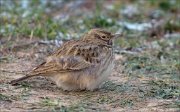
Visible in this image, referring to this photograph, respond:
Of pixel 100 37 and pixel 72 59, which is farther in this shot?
pixel 100 37

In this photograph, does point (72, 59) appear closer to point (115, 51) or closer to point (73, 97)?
point (73, 97)

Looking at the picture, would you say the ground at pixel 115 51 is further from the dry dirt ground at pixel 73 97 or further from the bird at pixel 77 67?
the bird at pixel 77 67

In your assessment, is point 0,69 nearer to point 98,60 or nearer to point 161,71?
→ point 98,60

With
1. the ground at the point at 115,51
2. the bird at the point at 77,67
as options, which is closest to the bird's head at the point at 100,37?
the bird at the point at 77,67

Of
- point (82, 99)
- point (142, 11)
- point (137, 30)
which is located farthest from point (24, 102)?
point (142, 11)

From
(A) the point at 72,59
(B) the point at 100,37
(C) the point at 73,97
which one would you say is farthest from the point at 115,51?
(C) the point at 73,97

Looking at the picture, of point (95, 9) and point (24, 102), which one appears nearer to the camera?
point (24, 102)

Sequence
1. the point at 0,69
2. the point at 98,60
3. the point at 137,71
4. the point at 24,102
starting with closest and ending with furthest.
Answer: the point at 24,102
the point at 98,60
the point at 0,69
the point at 137,71

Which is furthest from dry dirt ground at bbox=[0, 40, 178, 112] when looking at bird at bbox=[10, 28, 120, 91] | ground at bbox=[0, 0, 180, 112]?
bird at bbox=[10, 28, 120, 91]
